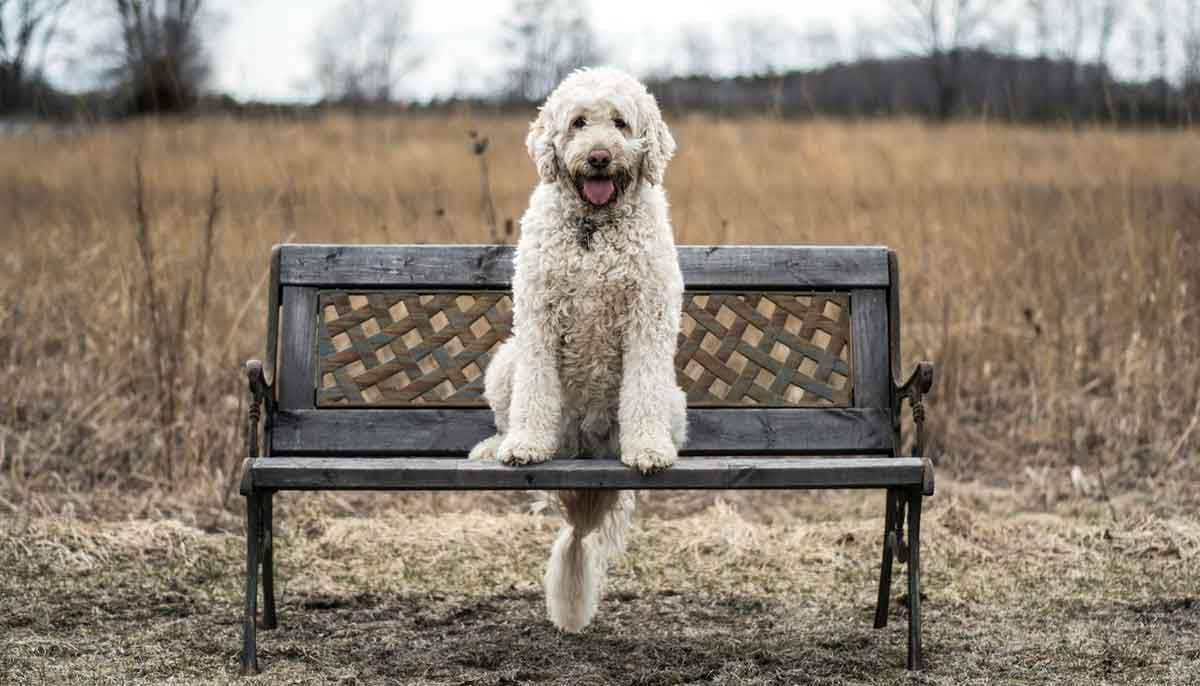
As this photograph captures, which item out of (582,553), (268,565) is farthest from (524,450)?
(268,565)

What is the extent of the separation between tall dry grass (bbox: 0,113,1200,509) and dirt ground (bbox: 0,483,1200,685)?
24.8 inches

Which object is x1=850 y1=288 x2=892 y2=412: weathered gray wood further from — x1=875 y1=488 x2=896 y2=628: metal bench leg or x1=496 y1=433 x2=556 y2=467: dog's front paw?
x1=496 y1=433 x2=556 y2=467: dog's front paw

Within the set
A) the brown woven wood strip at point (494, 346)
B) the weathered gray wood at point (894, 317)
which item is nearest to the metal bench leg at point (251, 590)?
the brown woven wood strip at point (494, 346)

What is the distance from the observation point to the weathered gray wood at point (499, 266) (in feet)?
14.2

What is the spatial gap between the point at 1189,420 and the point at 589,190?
430cm

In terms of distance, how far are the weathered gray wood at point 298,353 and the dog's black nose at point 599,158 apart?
4.51 ft

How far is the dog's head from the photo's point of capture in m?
3.33

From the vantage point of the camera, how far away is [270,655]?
3988 millimetres

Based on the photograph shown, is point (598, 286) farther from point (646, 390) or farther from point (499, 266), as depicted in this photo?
point (499, 266)

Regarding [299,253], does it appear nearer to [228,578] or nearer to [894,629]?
[228,578]

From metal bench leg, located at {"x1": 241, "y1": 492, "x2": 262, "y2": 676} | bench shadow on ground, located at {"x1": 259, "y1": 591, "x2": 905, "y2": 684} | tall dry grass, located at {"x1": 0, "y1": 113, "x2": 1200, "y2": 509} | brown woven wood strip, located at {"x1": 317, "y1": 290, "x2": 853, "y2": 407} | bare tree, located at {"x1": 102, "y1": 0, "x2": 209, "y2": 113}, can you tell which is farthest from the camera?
bare tree, located at {"x1": 102, "y1": 0, "x2": 209, "y2": 113}

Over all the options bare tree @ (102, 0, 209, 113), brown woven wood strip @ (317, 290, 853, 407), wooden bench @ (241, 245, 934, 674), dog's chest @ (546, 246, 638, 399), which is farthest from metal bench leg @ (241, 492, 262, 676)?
bare tree @ (102, 0, 209, 113)

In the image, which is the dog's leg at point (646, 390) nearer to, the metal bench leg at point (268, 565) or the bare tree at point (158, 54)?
the metal bench leg at point (268, 565)

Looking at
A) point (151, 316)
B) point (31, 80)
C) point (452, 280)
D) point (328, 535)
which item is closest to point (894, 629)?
point (452, 280)
